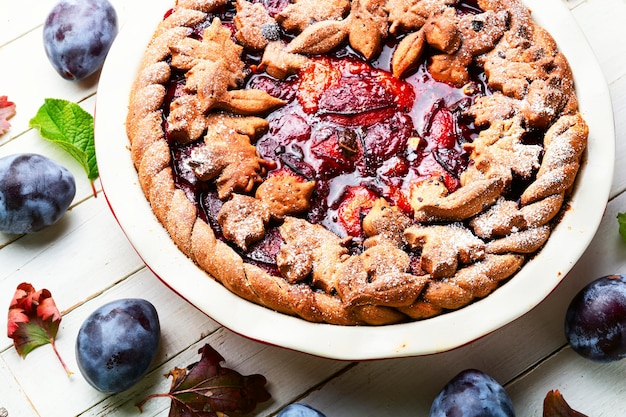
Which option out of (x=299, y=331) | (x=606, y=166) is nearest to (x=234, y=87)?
(x=299, y=331)

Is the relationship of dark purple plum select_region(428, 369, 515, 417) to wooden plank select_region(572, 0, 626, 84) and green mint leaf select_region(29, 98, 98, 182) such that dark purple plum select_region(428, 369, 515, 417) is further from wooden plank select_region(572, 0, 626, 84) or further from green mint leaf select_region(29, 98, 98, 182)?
green mint leaf select_region(29, 98, 98, 182)

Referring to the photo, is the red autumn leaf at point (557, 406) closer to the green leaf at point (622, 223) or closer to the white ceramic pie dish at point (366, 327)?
the white ceramic pie dish at point (366, 327)

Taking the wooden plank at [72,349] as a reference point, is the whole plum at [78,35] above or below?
above

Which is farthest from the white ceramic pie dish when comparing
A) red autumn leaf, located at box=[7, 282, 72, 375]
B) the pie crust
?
red autumn leaf, located at box=[7, 282, 72, 375]

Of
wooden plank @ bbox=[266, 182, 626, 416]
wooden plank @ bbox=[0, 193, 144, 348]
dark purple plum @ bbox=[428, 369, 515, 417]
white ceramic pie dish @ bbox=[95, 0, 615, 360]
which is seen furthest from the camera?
wooden plank @ bbox=[0, 193, 144, 348]

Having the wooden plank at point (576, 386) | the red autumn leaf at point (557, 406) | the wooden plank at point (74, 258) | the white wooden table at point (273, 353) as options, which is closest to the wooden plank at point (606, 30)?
the white wooden table at point (273, 353)

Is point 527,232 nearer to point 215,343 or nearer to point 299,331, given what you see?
point 299,331
